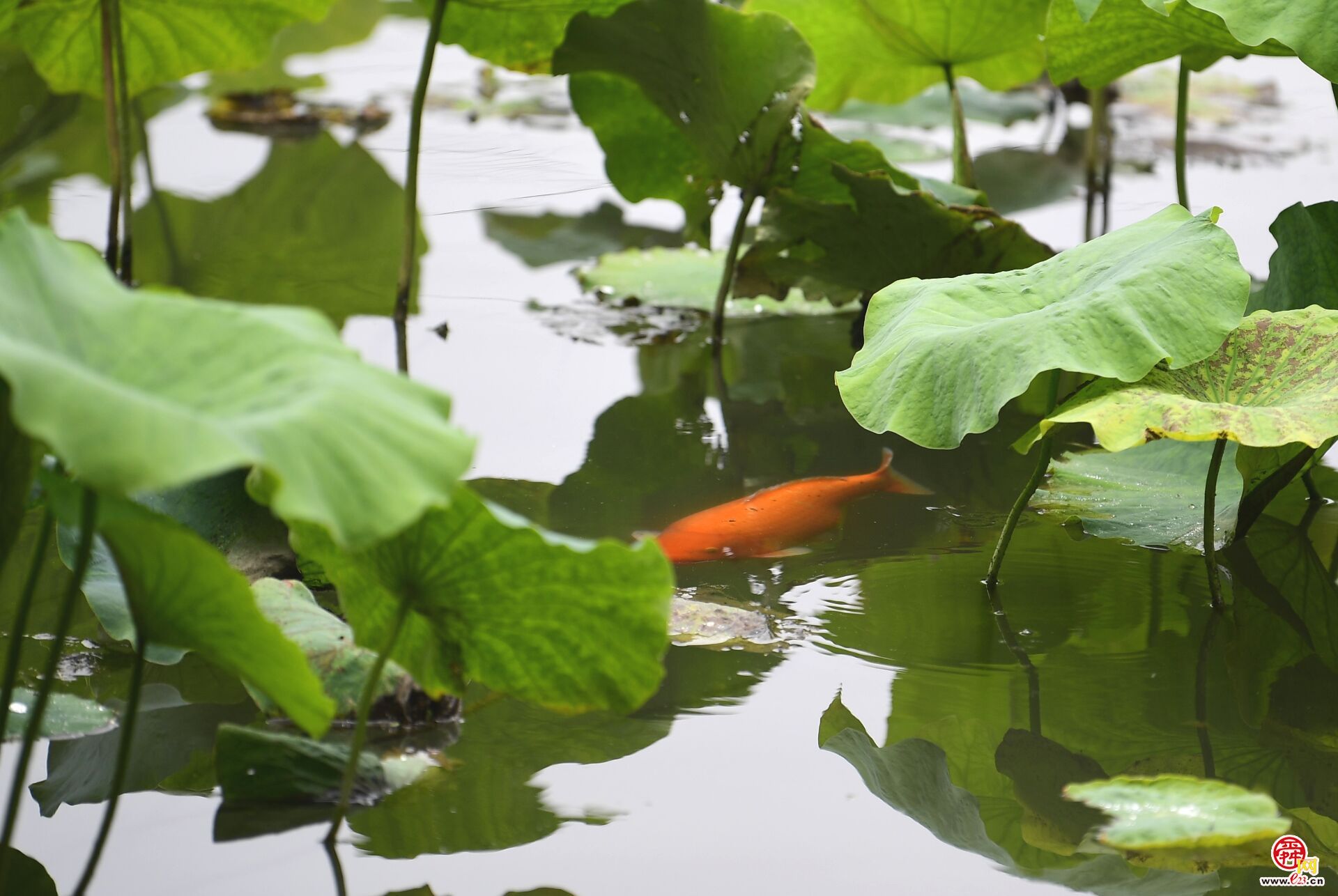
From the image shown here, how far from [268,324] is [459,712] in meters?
0.45

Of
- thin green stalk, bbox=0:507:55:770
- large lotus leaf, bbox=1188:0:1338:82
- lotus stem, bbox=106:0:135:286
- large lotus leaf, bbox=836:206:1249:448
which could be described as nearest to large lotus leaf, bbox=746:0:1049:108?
large lotus leaf, bbox=1188:0:1338:82

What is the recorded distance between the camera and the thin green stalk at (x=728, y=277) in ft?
6.27

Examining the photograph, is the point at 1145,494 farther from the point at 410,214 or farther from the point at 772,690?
the point at 410,214

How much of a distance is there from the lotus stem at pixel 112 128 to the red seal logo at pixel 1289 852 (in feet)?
6.14

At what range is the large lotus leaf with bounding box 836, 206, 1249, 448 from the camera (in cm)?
108

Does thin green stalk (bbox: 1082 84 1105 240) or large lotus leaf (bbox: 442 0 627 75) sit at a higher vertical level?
large lotus leaf (bbox: 442 0 627 75)

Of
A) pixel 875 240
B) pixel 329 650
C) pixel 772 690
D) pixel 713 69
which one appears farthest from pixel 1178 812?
pixel 713 69

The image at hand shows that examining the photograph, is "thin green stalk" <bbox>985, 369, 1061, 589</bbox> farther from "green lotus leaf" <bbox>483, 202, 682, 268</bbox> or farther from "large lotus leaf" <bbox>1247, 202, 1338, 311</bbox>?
"green lotus leaf" <bbox>483, 202, 682, 268</bbox>

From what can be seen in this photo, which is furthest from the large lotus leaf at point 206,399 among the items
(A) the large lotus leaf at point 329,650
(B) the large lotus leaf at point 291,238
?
(B) the large lotus leaf at point 291,238

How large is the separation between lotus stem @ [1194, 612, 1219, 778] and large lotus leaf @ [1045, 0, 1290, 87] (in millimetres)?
677

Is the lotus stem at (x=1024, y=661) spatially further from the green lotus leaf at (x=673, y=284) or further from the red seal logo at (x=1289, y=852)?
the green lotus leaf at (x=673, y=284)

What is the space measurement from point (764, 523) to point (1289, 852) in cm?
64

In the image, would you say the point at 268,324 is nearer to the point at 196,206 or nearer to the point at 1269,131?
the point at 196,206

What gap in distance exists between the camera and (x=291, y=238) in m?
2.47
